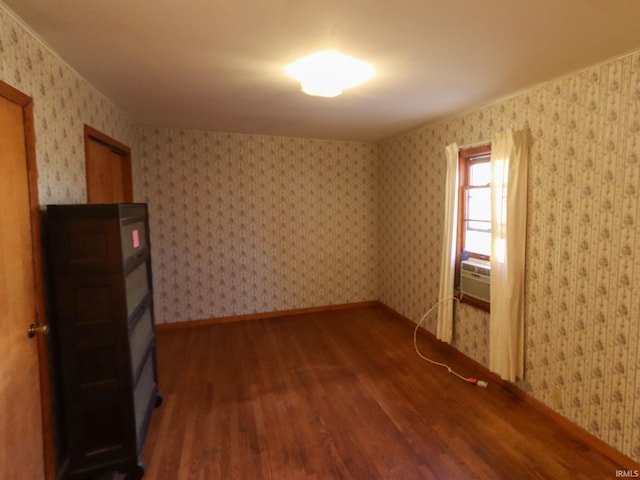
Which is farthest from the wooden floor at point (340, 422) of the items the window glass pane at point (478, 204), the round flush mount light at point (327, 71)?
the round flush mount light at point (327, 71)

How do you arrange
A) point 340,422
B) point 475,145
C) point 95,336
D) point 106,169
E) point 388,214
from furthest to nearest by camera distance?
point 388,214
point 475,145
point 106,169
point 340,422
point 95,336

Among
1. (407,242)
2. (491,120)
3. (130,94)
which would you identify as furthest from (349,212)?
(130,94)

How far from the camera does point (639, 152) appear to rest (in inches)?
71.7

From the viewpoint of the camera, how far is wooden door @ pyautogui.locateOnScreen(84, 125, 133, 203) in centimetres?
242

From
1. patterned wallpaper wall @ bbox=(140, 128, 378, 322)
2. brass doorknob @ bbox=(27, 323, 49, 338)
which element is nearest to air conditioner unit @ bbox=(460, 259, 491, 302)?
patterned wallpaper wall @ bbox=(140, 128, 378, 322)

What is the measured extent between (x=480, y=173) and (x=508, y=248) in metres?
0.88

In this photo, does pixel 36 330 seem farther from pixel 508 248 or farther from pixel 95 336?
pixel 508 248

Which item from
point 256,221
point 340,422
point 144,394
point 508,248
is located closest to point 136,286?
point 144,394

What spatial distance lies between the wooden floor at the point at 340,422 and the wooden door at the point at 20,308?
665 millimetres

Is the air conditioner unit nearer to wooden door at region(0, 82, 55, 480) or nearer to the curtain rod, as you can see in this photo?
the curtain rod

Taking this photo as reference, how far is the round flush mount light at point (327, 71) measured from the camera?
1927mm

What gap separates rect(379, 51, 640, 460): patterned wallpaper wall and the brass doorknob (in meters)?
3.05

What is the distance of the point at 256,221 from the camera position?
13.9 feet

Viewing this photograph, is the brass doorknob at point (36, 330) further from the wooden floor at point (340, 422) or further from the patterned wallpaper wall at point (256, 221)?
the patterned wallpaper wall at point (256, 221)
